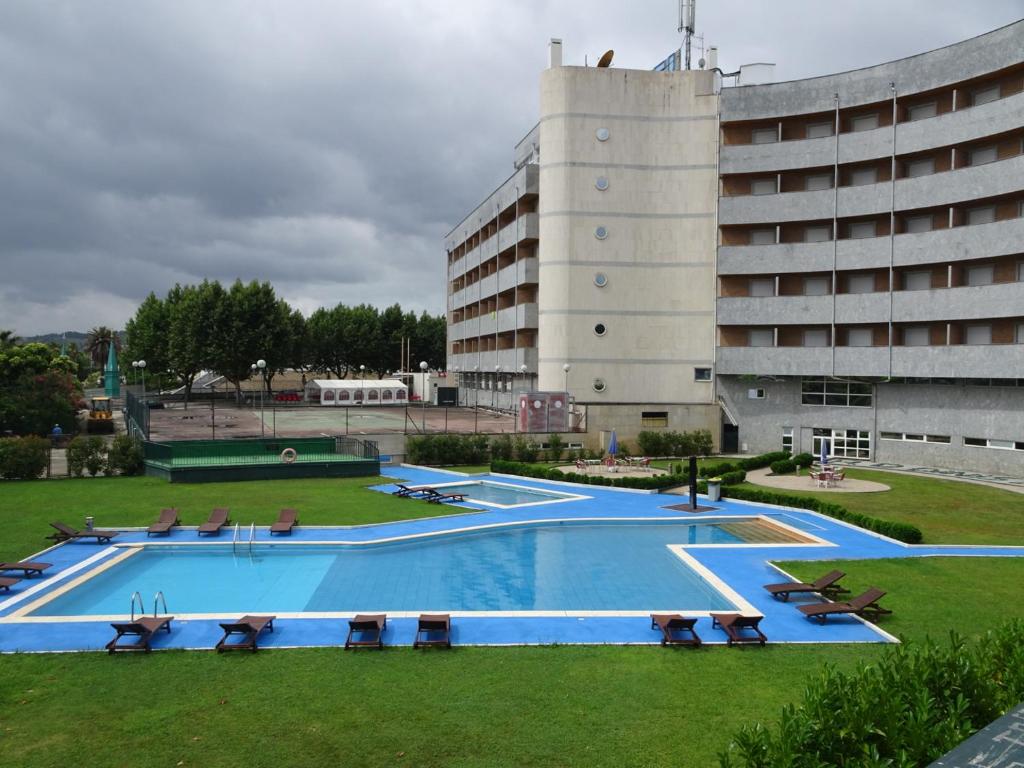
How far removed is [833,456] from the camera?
46.0 metres

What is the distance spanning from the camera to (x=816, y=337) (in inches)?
1841

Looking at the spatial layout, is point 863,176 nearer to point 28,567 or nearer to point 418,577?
point 418,577

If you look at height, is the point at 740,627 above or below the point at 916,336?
below

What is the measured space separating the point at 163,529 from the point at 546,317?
3189 cm

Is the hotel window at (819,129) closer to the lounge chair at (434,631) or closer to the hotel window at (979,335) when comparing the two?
the hotel window at (979,335)

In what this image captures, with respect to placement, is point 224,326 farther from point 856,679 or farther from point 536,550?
point 856,679

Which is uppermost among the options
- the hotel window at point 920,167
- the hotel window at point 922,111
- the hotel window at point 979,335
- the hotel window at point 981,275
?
the hotel window at point 922,111

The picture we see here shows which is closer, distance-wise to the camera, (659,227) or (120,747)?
(120,747)

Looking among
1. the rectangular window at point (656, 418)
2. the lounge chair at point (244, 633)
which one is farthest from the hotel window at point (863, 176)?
the lounge chair at point (244, 633)

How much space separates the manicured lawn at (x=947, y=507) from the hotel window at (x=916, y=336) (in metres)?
9.53

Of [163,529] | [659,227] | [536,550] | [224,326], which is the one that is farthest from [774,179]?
[224,326]

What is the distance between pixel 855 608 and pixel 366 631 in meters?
9.89

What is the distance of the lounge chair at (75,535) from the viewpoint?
22.3 metres

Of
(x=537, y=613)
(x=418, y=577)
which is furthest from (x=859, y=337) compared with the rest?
(x=537, y=613)
